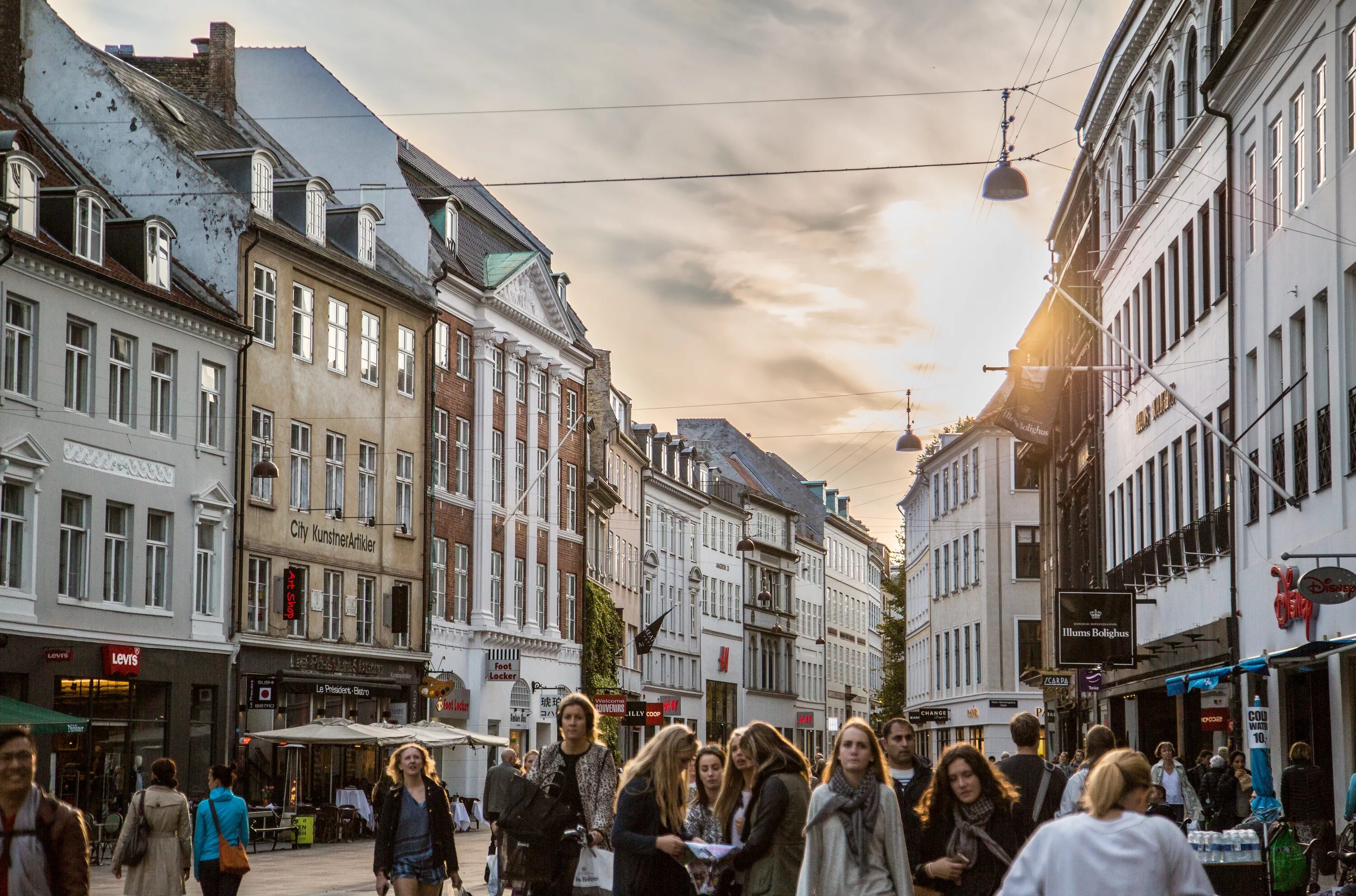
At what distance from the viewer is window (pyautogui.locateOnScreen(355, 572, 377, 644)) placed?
44031 millimetres

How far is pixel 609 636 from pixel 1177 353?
3397 cm

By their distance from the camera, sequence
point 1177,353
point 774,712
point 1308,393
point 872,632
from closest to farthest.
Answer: point 1308,393, point 1177,353, point 774,712, point 872,632

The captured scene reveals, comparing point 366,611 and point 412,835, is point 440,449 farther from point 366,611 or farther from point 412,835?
point 412,835

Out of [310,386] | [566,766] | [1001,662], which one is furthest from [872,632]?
[566,766]

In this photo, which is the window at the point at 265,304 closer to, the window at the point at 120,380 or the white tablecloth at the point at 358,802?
the window at the point at 120,380

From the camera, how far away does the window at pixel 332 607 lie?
139 feet

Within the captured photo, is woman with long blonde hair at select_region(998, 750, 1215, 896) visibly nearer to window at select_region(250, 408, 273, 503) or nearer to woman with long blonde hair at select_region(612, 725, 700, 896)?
woman with long blonde hair at select_region(612, 725, 700, 896)

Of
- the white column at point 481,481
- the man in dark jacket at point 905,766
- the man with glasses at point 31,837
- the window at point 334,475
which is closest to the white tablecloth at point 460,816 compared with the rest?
the window at point 334,475

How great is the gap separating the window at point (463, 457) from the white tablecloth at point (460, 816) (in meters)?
9.32

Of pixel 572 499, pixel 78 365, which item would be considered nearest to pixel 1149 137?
pixel 78 365

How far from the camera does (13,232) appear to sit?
3098cm

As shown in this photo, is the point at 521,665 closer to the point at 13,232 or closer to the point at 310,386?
the point at 310,386

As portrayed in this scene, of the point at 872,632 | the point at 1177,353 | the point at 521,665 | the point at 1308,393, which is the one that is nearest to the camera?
the point at 1308,393

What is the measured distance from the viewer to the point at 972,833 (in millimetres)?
9203
